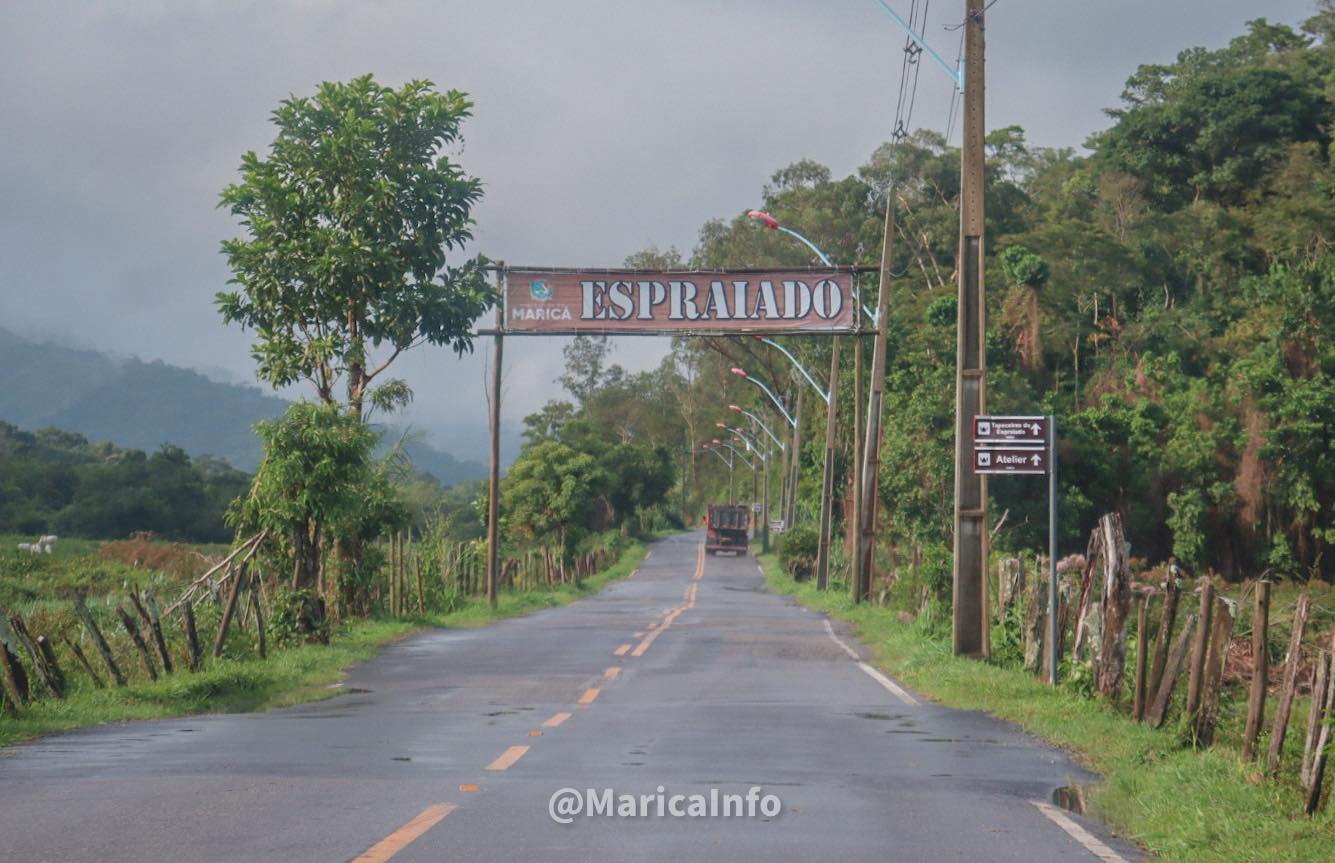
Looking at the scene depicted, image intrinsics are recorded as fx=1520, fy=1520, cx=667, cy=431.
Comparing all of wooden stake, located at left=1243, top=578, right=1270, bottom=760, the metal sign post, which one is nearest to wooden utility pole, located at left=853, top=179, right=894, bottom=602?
the metal sign post

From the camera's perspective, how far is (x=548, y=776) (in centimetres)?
1002

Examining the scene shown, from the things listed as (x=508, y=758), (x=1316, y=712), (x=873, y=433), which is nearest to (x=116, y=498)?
(x=873, y=433)

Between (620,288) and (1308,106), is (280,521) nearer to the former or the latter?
(620,288)

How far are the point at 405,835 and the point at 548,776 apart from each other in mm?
2342

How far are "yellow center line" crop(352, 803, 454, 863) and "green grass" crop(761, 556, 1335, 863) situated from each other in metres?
3.99

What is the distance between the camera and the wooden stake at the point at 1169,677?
12.2 metres

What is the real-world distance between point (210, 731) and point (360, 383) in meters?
16.0

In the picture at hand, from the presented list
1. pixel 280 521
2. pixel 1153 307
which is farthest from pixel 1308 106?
pixel 280 521

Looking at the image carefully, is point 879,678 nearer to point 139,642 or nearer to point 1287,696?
point 139,642

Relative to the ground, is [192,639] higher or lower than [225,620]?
lower

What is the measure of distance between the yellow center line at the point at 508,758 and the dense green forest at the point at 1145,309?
1717 cm

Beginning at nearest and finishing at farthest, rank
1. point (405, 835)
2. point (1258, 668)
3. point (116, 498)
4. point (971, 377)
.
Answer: point (405, 835) → point (1258, 668) → point (971, 377) → point (116, 498)

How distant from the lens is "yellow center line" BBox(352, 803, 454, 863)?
23.6 ft

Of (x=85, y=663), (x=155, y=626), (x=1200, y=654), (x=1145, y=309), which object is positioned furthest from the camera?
(x=1145, y=309)
